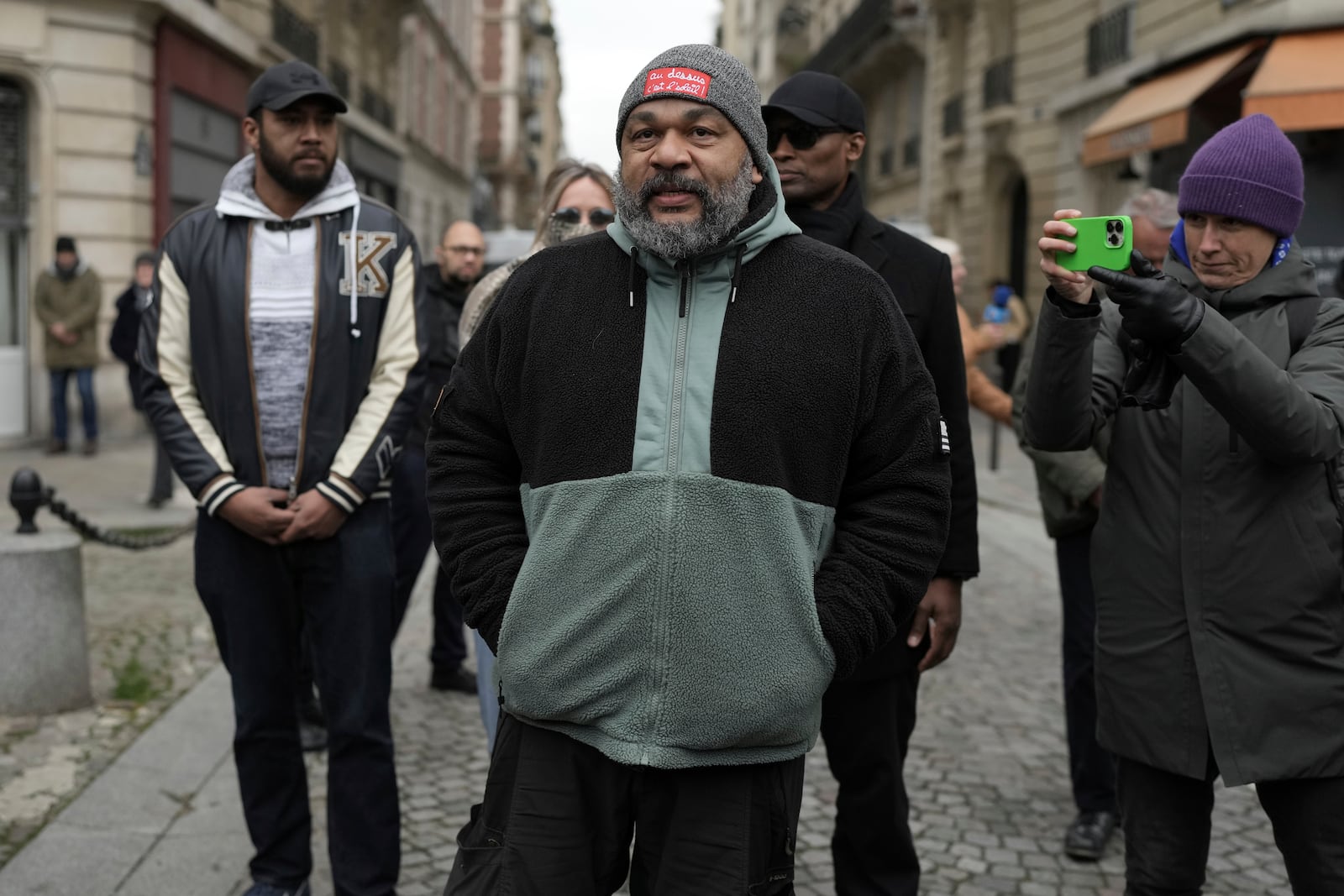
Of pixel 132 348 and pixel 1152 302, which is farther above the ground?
pixel 1152 302

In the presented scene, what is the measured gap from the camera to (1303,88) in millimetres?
12438

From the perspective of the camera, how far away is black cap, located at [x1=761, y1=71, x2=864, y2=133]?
352 cm

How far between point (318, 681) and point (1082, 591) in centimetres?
229

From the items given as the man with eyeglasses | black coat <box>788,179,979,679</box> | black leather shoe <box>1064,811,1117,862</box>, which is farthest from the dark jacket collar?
the man with eyeglasses

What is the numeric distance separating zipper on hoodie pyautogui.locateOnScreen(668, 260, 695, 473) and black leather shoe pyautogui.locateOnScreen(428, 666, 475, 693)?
409 cm

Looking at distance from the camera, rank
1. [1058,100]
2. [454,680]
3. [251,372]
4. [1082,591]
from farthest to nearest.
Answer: [1058,100], [454,680], [1082,591], [251,372]

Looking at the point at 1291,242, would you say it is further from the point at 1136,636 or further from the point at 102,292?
the point at 102,292

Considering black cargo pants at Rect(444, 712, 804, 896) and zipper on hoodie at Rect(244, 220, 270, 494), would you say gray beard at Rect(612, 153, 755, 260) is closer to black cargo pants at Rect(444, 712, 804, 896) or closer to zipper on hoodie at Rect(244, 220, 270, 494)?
black cargo pants at Rect(444, 712, 804, 896)

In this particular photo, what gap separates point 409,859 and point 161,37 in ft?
47.3

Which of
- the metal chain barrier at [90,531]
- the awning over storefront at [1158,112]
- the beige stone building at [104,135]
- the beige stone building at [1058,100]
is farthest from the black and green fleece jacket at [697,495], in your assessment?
the beige stone building at [104,135]

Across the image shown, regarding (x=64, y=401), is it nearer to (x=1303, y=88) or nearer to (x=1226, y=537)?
(x=1303, y=88)

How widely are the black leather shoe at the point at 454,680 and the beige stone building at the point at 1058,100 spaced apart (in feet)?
29.5

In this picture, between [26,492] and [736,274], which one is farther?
[26,492]

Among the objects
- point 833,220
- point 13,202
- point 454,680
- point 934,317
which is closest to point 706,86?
point 833,220
